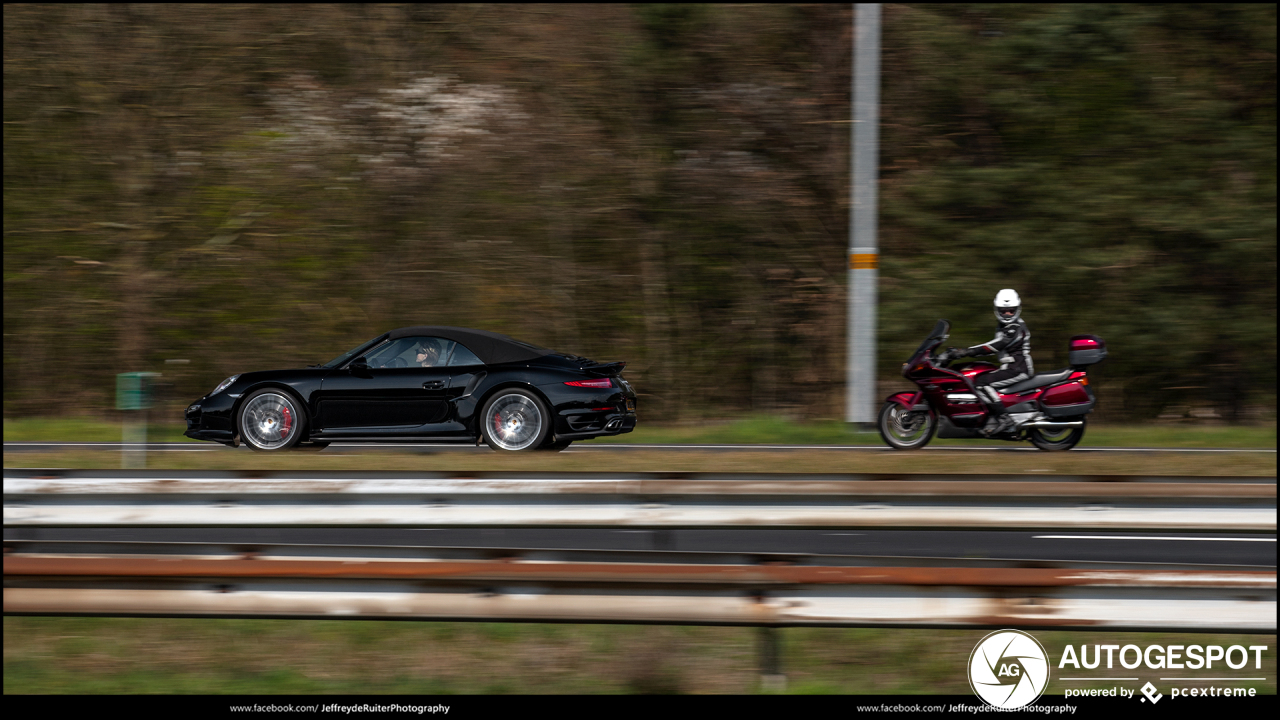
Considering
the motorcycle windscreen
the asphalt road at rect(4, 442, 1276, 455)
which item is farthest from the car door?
the motorcycle windscreen

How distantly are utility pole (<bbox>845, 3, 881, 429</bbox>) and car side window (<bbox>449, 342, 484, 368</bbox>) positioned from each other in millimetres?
4969

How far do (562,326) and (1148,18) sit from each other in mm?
9973

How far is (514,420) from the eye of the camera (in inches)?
465

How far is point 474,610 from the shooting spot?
4508 mm

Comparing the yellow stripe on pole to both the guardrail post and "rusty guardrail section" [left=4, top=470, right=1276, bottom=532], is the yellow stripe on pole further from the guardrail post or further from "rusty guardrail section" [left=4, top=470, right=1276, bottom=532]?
the guardrail post

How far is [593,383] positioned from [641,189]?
24.5 feet

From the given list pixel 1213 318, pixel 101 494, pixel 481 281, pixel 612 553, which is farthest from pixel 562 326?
pixel 612 553

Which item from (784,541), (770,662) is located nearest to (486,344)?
(784,541)

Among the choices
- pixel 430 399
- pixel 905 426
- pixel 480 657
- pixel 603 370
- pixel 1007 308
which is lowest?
pixel 480 657

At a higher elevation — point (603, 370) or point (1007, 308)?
point (1007, 308)

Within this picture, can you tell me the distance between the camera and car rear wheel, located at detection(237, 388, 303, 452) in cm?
1201

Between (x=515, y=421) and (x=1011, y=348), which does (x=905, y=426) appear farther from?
(x=515, y=421)

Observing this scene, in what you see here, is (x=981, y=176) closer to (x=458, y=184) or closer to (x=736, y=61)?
(x=736, y=61)

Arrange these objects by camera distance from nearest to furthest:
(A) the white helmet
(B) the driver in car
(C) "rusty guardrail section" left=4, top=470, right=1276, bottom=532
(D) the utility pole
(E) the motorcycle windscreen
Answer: (C) "rusty guardrail section" left=4, top=470, right=1276, bottom=532 → (B) the driver in car → (A) the white helmet → (E) the motorcycle windscreen → (D) the utility pole
